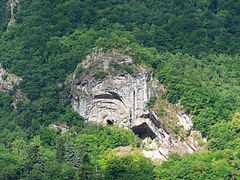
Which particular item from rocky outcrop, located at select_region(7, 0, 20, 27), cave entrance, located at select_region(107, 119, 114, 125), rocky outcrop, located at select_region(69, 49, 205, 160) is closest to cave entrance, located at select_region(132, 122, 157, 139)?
rocky outcrop, located at select_region(69, 49, 205, 160)

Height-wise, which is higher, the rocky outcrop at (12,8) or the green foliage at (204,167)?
the rocky outcrop at (12,8)

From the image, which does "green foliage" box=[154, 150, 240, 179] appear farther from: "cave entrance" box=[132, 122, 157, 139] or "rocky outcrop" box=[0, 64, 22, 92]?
"rocky outcrop" box=[0, 64, 22, 92]

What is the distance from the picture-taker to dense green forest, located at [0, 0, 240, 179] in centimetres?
11800

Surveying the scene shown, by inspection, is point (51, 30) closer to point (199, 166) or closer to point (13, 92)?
point (13, 92)

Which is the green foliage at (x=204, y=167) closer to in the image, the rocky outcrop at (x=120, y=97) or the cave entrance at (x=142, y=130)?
the rocky outcrop at (x=120, y=97)

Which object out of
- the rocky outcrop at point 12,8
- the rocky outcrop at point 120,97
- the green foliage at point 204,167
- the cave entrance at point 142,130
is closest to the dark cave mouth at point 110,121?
the rocky outcrop at point 120,97

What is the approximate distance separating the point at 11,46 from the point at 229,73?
69.7 feet

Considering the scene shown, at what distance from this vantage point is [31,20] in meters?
140

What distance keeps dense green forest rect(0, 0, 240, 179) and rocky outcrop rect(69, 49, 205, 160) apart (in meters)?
1.02

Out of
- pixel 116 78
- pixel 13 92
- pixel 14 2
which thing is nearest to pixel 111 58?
pixel 116 78

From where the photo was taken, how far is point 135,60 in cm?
12750

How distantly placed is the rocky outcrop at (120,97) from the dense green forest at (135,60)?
102 cm

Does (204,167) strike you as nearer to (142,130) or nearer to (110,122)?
(142,130)

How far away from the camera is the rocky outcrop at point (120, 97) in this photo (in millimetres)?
123750
